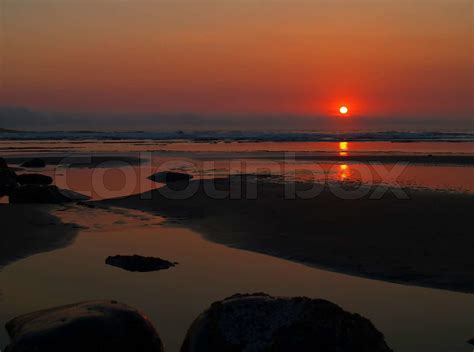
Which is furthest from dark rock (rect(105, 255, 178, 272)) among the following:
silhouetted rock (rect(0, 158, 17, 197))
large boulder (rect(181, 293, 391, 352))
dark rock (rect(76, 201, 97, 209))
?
silhouetted rock (rect(0, 158, 17, 197))

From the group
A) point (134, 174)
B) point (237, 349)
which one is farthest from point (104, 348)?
point (134, 174)

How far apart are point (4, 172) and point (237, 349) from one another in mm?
16165

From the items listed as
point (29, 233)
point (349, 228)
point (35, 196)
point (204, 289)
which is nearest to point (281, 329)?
point (204, 289)

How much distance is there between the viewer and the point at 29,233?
449 inches

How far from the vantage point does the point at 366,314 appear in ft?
21.6

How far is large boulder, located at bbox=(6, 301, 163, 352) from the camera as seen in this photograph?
4.73 metres

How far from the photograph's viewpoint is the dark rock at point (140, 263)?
28.3 feet

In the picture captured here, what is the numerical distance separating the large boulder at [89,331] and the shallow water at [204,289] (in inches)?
26.3

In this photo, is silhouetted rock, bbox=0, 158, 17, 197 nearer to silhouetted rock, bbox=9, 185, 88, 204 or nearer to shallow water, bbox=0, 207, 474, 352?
silhouetted rock, bbox=9, 185, 88, 204

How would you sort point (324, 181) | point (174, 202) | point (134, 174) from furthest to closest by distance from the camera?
1. point (134, 174)
2. point (324, 181)
3. point (174, 202)

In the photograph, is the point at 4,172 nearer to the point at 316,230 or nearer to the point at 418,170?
the point at 316,230

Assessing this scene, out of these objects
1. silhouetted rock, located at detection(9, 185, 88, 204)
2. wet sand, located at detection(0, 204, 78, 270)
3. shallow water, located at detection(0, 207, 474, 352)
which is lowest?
shallow water, located at detection(0, 207, 474, 352)

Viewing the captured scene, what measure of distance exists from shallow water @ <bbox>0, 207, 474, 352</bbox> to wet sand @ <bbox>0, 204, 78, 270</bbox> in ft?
1.29

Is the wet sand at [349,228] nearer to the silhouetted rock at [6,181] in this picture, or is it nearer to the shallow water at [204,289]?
the shallow water at [204,289]
